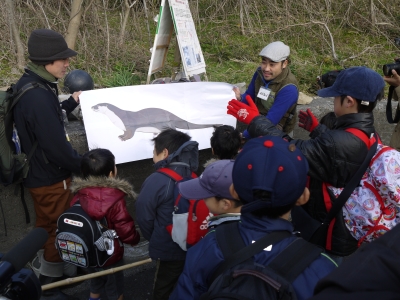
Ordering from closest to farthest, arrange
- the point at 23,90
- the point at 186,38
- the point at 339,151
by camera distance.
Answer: the point at 339,151 < the point at 23,90 < the point at 186,38

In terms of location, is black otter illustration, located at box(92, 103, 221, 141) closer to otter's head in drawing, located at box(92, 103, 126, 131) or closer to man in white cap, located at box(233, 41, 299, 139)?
otter's head in drawing, located at box(92, 103, 126, 131)

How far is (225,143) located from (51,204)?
144 centimetres

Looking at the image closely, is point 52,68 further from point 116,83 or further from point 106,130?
point 116,83

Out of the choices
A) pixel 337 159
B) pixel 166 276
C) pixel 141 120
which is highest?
pixel 337 159

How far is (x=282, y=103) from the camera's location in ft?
12.2

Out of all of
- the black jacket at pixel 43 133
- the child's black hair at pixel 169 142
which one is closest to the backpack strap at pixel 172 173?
the child's black hair at pixel 169 142

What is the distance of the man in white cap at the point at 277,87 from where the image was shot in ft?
12.2

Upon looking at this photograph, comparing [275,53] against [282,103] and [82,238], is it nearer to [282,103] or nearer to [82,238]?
[282,103]

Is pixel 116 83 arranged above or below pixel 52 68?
below

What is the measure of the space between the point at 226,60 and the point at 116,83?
2.27 meters

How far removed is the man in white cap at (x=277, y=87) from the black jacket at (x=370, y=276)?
2.75 metres

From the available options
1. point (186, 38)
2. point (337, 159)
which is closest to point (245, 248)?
point (337, 159)

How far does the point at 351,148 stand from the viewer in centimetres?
240

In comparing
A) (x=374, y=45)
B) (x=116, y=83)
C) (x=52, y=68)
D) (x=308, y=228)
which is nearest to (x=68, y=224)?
(x=52, y=68)
